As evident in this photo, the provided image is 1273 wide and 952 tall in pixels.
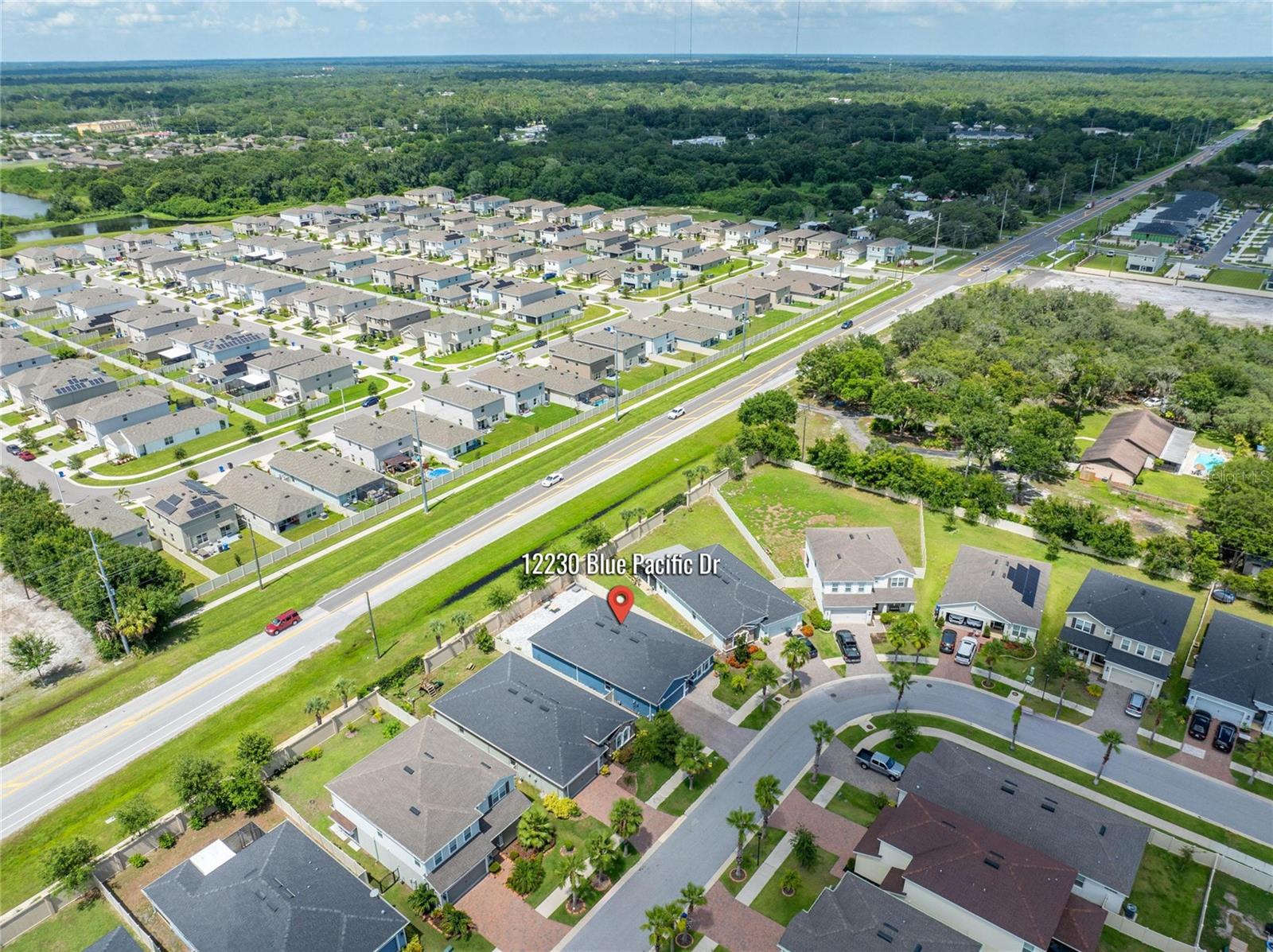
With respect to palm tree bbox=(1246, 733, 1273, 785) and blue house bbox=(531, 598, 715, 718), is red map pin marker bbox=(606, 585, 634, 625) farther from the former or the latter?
palm tree bbox=(1246, 733, 1273, 785)

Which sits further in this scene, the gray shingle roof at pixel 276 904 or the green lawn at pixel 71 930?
the green lawn at pixel 71 930

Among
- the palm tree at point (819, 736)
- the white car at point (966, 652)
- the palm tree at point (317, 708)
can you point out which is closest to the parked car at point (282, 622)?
the palm tree at point (317, 708)

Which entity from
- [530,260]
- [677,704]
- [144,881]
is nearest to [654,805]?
[677,704]

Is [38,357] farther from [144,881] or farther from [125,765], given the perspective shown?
[144,881]

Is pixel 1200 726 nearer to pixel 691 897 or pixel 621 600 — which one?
pixel 691 897

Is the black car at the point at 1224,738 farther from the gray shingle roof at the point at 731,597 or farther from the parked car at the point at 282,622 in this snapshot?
the parked car at the point at 282,622

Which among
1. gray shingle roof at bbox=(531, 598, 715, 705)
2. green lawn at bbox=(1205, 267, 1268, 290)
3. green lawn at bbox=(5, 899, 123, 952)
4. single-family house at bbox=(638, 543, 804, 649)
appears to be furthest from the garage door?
green lawn at bbox=(1205, 267, 1268, 290)
